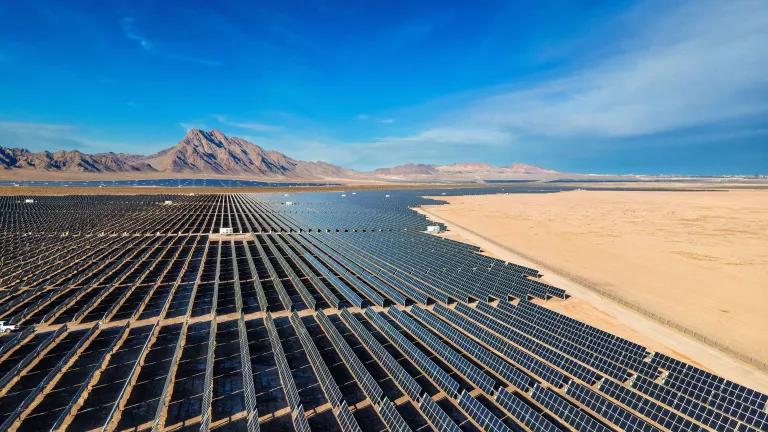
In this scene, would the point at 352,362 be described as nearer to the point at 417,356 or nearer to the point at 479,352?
the point at 417,356

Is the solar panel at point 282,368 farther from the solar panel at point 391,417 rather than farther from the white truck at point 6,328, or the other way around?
the white truck at point 6,328

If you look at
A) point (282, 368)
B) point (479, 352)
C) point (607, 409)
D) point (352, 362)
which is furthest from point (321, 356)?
point (607, 409)

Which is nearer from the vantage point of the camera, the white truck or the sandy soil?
the white truck

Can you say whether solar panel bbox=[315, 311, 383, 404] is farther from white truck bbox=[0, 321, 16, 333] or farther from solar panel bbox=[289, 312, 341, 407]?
white truck bbox=[0, 321, 16, 333]

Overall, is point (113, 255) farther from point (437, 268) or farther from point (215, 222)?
point (437, 268)

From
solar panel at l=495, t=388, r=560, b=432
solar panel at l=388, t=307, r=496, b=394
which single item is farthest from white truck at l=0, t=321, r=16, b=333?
solar panel at l=495, t=388, r=560, b=432

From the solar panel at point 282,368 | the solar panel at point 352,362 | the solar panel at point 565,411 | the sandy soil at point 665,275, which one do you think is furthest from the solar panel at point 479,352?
the sandy soil at point 665,275
